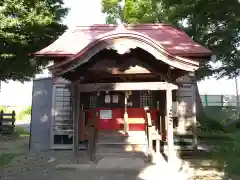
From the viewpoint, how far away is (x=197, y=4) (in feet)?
43.2

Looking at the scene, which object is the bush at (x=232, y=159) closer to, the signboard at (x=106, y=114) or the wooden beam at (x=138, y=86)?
the wooden beam at (x=138, y=86)

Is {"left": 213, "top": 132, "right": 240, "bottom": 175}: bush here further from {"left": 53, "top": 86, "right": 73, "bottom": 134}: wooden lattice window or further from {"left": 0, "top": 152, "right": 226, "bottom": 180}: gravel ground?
{"left": 53, "top": 86, "right": 73, "bottom": 134}: wooden lattice window

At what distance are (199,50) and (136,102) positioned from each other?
380 cm

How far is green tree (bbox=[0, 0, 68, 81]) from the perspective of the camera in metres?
15.2

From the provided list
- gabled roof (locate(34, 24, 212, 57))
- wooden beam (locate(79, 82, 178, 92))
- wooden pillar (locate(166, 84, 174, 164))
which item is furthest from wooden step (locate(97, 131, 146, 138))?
gabled roof (locate(34, 24, 212, 57))

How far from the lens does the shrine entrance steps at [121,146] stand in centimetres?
905

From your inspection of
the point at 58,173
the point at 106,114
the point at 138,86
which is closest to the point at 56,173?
the point at 58,173

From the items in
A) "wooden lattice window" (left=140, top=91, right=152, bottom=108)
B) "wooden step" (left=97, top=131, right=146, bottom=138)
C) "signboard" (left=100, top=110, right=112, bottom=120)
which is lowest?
"wooden step" (left=97, top=131, right=146, bottom=138)

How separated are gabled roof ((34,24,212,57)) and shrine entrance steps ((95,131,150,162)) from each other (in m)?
3.42

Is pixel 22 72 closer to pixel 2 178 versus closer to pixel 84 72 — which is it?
pixel 84 72

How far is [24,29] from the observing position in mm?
16047

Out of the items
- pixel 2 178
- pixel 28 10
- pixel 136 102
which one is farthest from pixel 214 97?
pixel 2 178

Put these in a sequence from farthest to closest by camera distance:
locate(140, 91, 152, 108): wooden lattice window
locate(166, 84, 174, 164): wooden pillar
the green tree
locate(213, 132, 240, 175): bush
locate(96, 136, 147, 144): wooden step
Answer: the green tree → locate(140, 91, 152, 108): wooden lattice window → locate(96, 136, 147, 144): wooden step → locate(166, 84, 174, 164): wooden pillar → locate(213, 132, 240, 175): bush

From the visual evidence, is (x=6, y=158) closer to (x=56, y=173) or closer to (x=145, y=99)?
(x=56, y=173)
